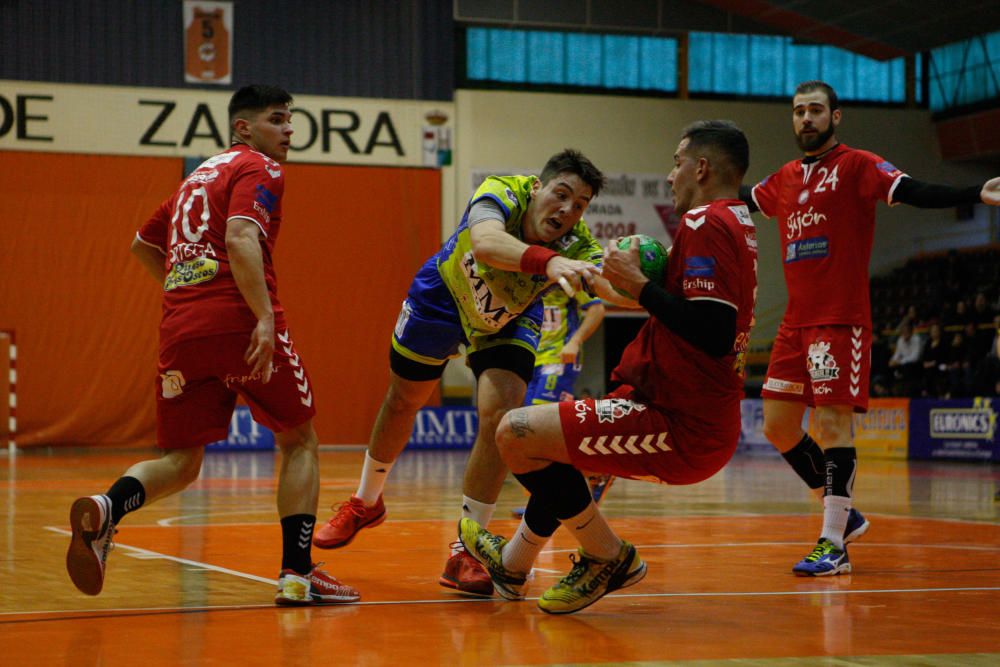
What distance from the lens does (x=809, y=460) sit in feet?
21.2

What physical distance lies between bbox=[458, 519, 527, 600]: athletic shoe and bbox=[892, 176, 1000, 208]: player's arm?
8.09 feet

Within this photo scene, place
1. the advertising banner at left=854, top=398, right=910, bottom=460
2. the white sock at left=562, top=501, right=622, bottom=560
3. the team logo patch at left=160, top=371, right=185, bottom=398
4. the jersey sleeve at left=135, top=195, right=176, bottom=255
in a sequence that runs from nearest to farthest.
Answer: the white sock at left=562, top=501, right=622, bottom=560 → the team logo patch at left=160, top=371, right=185, bottom=398 → the jersey sleeve at left=135, top=195, right=176, bottom=255 → the advertising banner at left=854, top=398, right=910, bottom=460

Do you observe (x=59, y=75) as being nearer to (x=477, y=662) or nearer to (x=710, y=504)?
(x=710, y=504)

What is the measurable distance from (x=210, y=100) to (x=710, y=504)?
1546 centimetres

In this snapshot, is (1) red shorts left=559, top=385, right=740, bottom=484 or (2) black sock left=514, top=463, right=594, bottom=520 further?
(2) black sock left=514, top=463, right=594, bottom=520

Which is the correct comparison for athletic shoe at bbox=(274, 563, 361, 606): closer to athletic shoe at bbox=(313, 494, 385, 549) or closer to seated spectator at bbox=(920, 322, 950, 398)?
athletic shoe at bbox=(313, 494, 385, 549)

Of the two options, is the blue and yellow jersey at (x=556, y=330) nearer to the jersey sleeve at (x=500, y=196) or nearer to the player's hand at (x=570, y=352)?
the player's hand at (x=570, y=352)

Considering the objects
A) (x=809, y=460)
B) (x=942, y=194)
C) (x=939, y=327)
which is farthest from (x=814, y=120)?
(x=939, y=327)

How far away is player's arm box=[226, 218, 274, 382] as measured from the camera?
A: 448 cm

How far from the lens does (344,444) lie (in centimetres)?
2341

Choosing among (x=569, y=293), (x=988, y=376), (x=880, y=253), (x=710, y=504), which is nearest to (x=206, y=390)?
(x=569, y=293)

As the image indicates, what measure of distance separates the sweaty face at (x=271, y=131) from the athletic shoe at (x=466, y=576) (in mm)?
1822

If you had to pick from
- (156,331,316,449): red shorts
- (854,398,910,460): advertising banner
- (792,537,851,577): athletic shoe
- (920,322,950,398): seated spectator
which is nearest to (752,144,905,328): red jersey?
(792,537,851,577): athletic shoe

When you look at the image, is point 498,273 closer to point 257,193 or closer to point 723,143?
point 257,193
